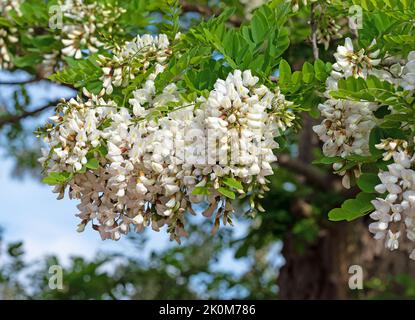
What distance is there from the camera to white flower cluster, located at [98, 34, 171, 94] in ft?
9.12

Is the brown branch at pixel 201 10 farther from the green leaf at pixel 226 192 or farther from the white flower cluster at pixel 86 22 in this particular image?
the green leaf at pixel 226 192

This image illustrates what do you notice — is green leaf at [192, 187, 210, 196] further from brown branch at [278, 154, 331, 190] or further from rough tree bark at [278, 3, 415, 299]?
rough tree bark at [278, 3, 415, 299]

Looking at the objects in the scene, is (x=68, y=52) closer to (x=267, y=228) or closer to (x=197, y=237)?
(x=267, y=228)

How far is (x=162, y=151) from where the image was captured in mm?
2428

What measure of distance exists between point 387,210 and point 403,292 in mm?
5093

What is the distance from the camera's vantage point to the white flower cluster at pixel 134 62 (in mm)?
2779

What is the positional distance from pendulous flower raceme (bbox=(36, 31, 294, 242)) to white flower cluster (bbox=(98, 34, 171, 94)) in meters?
0.02

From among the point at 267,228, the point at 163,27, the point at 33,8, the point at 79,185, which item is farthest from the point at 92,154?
the point at 267,228

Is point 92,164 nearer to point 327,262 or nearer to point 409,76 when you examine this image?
point 409,76

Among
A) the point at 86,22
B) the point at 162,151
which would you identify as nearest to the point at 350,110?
the point at 162,151

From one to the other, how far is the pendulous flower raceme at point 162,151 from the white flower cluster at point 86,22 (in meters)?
0.96

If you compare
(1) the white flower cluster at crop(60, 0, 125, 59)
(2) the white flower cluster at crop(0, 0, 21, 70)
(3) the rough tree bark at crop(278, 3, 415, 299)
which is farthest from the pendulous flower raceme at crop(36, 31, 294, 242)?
(3) the rough tree bark at crop(278, 3, 415, 299)

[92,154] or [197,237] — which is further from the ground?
[197,237]

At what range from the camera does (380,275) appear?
696cm
